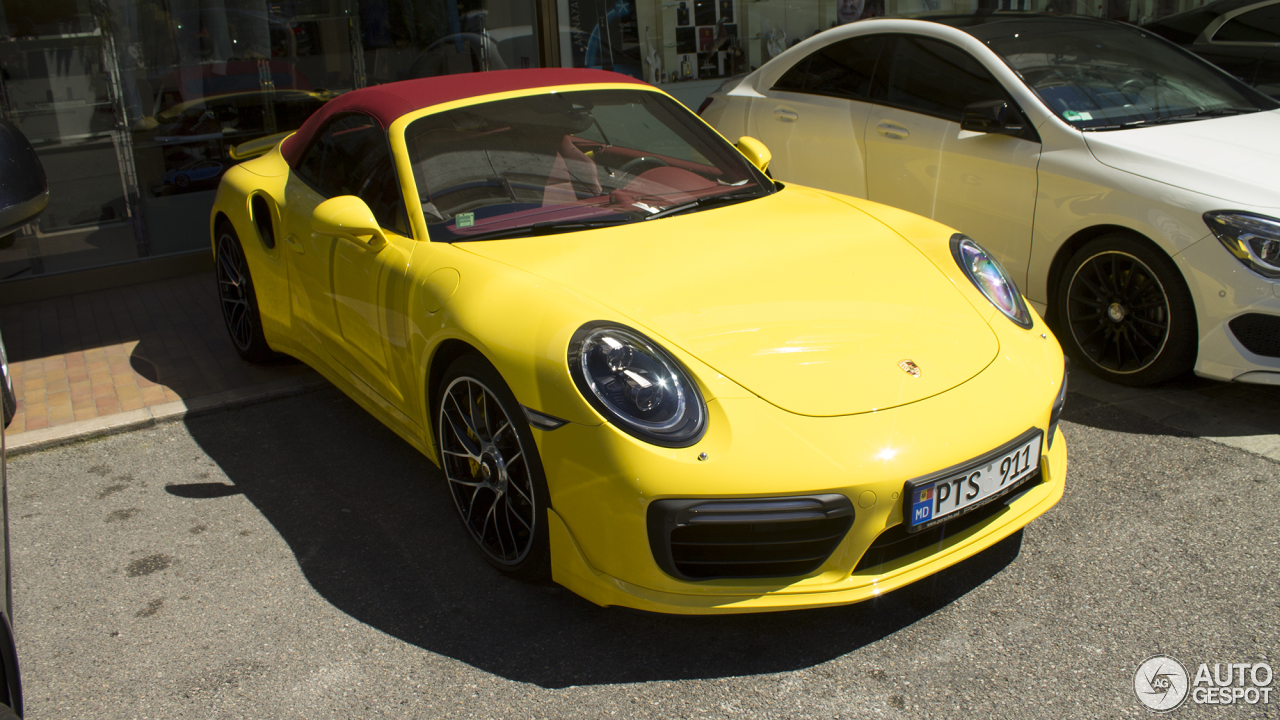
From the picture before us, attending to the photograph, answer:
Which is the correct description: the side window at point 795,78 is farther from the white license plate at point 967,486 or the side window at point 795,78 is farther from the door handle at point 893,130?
the white license plate at point 967,486

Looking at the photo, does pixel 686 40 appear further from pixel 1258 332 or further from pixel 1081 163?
pixel 1258 332

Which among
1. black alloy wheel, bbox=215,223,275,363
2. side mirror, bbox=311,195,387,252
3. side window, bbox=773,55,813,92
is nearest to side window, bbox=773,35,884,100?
side window, bbox=773,55,813,92

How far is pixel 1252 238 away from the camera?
3.47 meters

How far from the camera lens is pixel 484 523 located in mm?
2900

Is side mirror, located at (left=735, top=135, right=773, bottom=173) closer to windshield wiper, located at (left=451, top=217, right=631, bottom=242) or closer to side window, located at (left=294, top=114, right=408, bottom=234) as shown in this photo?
windshield wiper, located at (left=451, top=217, right=631, bottom=242)

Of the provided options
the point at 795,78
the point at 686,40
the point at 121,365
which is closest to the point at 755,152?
the point at 795,78

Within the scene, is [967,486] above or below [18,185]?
below

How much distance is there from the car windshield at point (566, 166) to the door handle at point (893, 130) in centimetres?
144

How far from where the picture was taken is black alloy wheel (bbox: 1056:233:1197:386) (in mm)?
3729

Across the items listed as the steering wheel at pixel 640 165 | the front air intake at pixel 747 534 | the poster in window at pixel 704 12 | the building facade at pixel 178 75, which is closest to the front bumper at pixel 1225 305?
the steering wheel at pixel 640 165

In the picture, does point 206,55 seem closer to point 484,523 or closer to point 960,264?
point 484,523

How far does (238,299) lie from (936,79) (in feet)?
11.7

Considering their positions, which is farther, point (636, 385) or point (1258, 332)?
point (1258, 332)

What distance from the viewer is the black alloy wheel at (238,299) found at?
4.54 metres
